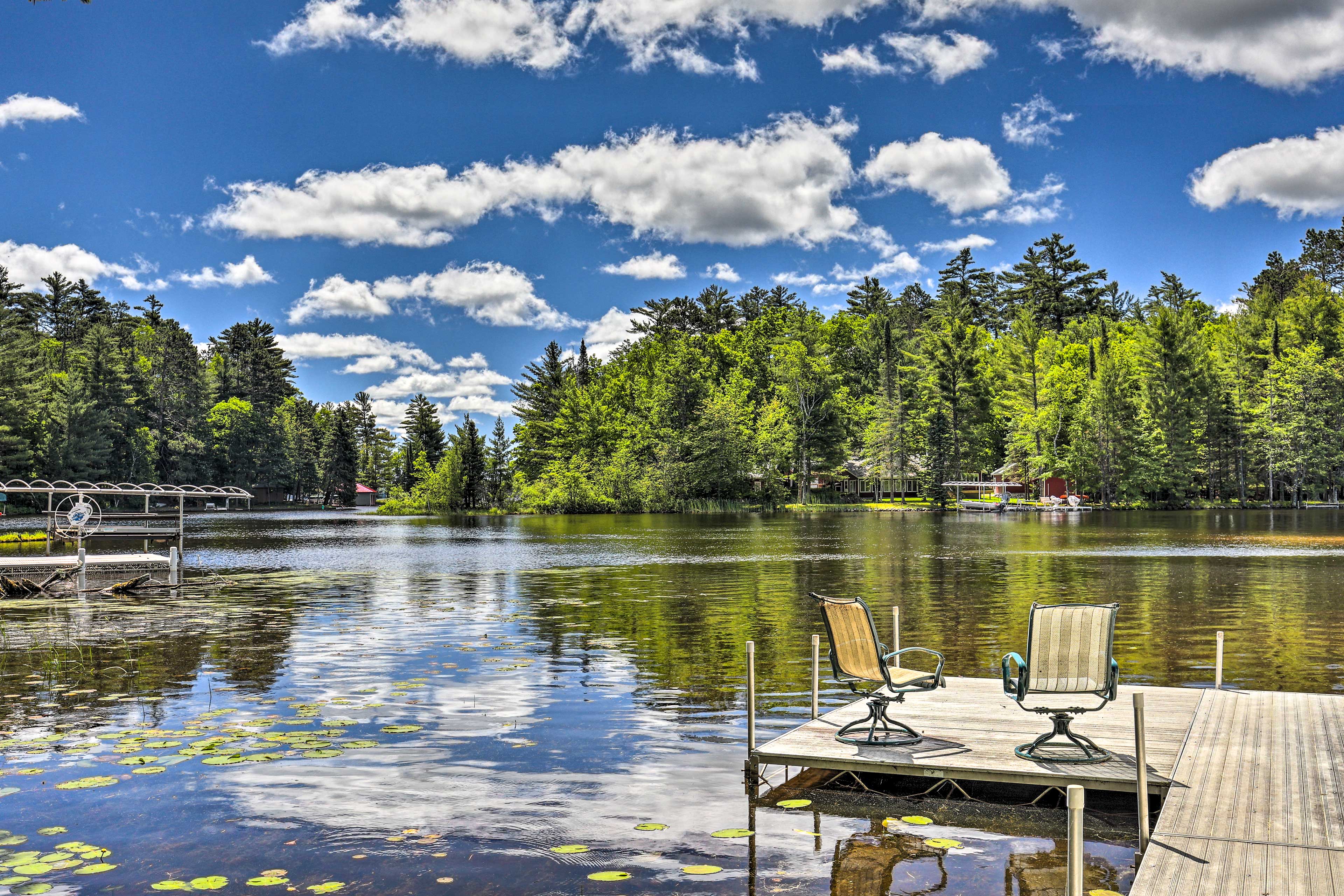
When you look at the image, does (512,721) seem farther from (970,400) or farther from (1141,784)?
(970,400)

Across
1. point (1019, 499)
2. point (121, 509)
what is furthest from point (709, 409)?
point (121, 509)

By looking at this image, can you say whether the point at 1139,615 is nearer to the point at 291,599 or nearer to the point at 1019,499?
the point at 291,599

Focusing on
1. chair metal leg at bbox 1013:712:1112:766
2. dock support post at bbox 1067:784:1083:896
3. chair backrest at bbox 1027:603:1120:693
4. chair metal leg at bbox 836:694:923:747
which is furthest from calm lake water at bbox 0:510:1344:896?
dock support post at bbox 1067:784:1083:896

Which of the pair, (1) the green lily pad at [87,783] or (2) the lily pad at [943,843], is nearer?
(2) the lily pad at [943,843]

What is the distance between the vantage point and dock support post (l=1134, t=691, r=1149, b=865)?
6.10m

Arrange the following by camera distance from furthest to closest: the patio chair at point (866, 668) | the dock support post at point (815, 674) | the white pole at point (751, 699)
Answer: the dock support post at point (815, 674), the patio chair at point (866, 668), the white pole at point (751, 699)

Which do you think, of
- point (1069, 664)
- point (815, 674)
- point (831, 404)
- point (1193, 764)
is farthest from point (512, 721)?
point (831, 404)

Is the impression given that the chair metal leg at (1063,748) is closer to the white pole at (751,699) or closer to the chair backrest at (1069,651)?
the chair backrest at (1069,651)

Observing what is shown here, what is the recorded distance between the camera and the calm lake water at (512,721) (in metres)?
6.64

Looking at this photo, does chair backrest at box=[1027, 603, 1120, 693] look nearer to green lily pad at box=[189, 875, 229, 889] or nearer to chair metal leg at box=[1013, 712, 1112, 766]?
chair metal leg at box=[1013, 712, 1112, 766]

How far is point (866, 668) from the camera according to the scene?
8.77 m

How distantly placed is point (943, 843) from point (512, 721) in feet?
19.2

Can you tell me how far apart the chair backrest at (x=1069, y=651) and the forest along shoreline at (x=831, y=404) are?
250 ft

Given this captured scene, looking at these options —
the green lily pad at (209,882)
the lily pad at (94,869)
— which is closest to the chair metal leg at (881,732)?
the green lily pad at (209,882)
